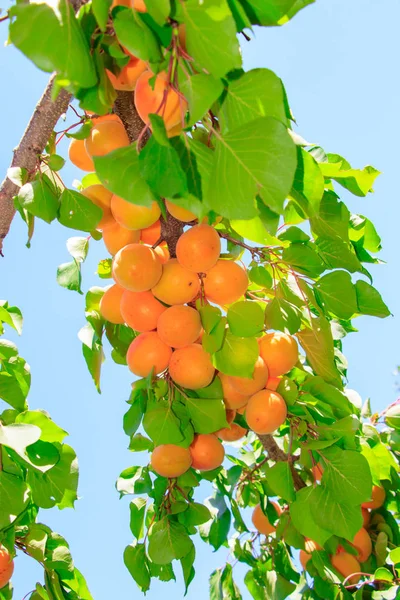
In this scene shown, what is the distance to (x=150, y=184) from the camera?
87 cm

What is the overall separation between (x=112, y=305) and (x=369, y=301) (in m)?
0.69

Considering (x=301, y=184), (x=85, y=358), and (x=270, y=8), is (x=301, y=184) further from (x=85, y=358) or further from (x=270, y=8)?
(x=85, y=358)

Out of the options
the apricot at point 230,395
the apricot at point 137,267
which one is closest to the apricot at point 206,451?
the apricot at point 230,395

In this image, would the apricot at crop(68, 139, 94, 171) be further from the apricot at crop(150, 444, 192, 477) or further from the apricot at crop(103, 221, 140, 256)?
the apricot at crop(150, 444, 192, 477)

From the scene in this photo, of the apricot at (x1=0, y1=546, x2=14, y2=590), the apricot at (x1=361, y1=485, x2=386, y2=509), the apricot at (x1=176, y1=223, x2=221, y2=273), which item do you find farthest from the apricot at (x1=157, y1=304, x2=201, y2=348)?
the apricot at (x1=361, y1=485, x2=386, y2=509)

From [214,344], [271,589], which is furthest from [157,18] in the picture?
[271,589]

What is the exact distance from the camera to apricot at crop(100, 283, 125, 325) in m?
1.43

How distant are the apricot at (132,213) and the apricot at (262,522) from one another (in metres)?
1.42

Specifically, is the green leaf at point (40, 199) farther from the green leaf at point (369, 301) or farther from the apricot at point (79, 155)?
the green leaf at point (369, 301)

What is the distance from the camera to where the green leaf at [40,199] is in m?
1.15

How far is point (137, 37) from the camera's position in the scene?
0.79m

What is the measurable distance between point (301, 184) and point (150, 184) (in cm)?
35

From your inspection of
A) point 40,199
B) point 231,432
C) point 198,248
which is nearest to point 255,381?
point 231,432

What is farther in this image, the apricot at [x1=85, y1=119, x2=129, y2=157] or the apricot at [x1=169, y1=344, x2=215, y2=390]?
the apricot at [x1=169, y1=344, x2=215, y2=390]
